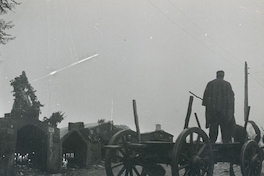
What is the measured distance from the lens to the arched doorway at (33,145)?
21.6 metres

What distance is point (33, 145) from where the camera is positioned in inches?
919

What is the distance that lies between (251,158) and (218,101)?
1.50 metres

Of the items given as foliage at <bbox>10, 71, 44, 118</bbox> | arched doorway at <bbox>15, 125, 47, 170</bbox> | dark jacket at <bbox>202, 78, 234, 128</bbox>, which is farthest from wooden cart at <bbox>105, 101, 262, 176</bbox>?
foliage at <bbox>10, 71, 44, 118</bbox>

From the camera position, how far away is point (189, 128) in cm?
579

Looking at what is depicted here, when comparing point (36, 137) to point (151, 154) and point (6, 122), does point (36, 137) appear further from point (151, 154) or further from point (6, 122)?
point (151, 154)

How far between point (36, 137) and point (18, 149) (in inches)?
182

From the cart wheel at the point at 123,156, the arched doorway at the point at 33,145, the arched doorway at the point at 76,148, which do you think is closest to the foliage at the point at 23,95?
the arched doorway at the point at 33,145

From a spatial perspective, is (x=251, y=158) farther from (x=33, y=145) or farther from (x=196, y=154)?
(x=33, y=145)

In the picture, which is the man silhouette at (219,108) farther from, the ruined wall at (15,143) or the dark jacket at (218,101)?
the ruined wall at (15,143)

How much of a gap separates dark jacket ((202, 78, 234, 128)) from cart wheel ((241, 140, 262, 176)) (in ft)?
2.52

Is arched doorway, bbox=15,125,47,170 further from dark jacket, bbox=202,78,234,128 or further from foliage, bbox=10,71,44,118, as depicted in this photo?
dark jacket, bbox=202,78,234,128

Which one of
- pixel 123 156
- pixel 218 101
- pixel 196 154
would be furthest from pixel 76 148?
pixel 196 154

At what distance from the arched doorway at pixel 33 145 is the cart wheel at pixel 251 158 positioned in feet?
54.0

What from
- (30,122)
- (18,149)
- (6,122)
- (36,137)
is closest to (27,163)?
(18,149)
